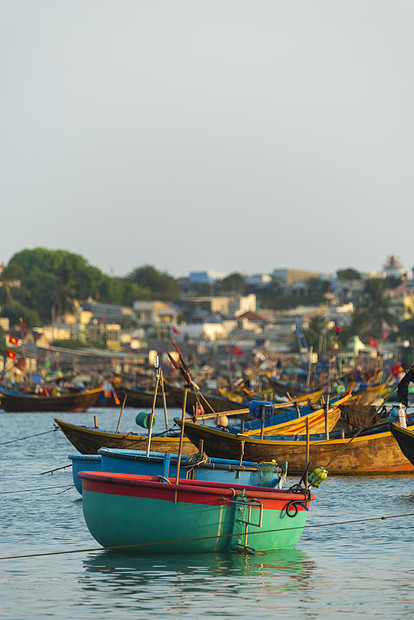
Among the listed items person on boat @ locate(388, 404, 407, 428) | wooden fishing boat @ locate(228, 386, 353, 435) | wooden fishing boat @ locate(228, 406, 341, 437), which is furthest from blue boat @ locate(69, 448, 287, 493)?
wooden fishing boat @ locate(228, 386, 353, 435)

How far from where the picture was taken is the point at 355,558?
1716cm

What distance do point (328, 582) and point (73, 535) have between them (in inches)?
238

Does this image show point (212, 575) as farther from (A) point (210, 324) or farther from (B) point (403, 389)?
(A) point (210, 324)

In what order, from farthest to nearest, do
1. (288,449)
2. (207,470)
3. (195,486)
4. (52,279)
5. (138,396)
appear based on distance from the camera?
(52,279), (138,396), (288,449), (207,470), (195,486)

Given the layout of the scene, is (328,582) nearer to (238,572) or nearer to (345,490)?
(238,572)

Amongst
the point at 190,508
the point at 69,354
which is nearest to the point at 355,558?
the point at 190,508

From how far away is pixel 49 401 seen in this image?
66062mm

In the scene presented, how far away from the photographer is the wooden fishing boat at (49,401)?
65750 millimetres

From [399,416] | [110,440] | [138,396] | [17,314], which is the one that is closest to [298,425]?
[110,440]

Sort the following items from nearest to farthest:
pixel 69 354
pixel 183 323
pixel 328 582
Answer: pixel 328 582
pixel 69 354
pixel 183 323

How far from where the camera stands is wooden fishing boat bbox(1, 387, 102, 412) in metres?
65.8

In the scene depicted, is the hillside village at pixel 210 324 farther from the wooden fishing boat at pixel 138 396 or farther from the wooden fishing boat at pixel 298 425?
the wooden fishing boat at pixel 298 425

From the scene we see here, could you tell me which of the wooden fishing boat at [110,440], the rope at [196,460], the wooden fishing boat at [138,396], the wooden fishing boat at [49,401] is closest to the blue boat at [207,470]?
the rope at [196,460]

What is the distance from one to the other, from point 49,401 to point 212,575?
51708 millimetres
